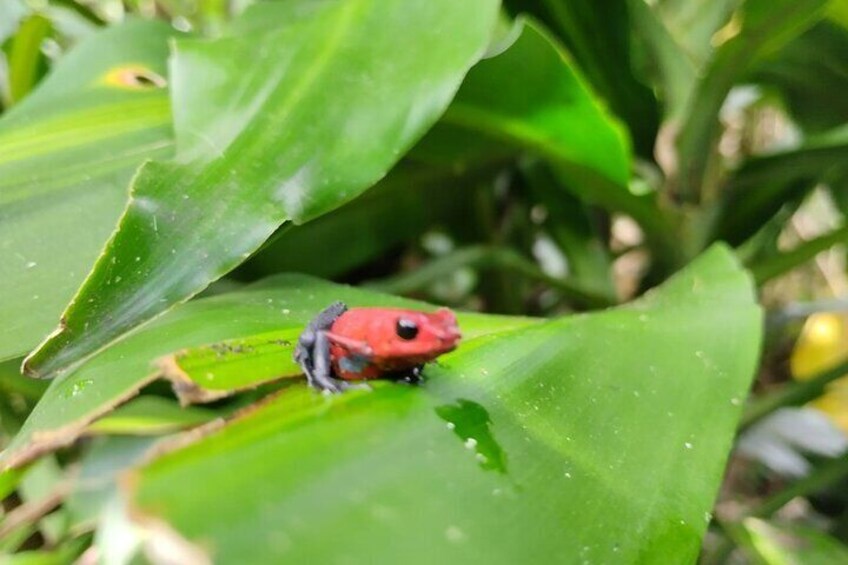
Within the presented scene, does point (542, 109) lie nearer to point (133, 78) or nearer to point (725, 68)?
point (725, 68)

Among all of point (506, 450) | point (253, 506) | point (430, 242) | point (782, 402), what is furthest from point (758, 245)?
point (253, 506)

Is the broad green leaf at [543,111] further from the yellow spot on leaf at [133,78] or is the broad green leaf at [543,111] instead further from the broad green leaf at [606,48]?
the yellow spot on leaf at [133,78]

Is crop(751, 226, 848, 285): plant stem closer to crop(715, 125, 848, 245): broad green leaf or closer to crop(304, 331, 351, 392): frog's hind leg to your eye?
crop(715, 125, 848, 245): broad green leaf

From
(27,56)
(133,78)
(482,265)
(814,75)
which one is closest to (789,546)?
(482,265)

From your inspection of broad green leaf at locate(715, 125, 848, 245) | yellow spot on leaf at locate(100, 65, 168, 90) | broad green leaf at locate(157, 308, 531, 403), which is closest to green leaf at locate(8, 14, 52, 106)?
yellow spot on leaf at locate(100, 65, 168, 90)

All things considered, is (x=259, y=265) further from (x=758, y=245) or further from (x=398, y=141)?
(x=758, y=245)

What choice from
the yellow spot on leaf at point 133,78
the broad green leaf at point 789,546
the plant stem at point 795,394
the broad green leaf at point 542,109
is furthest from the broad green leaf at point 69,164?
the plant stem at point 795,394
